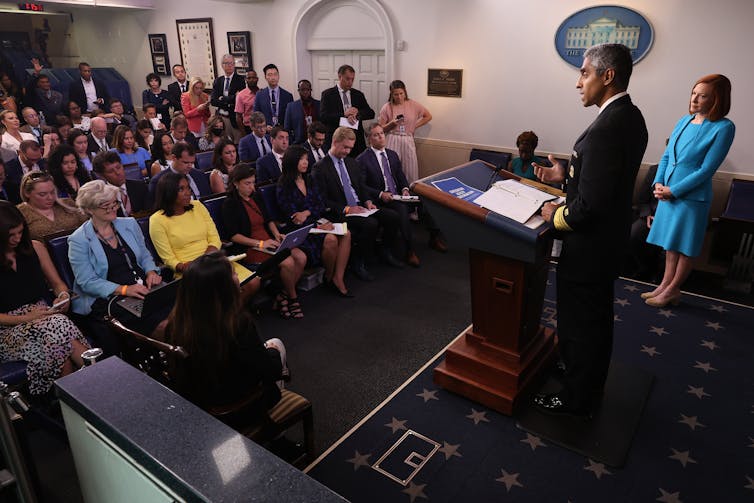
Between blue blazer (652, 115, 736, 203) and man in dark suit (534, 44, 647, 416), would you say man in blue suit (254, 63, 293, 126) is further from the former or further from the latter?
man in dark suit (534, 44, 647, 416)

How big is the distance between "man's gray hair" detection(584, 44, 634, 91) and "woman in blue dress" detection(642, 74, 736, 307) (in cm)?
172

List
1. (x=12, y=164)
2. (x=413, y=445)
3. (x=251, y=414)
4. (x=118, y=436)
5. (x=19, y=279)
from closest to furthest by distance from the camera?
1. (x=118, y=436)
2. (x=251, y=414)
3. (x=413, y=445)
4. (x=19, y=279)
5. (x=12, y=164)

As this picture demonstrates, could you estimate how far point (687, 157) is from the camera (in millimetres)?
3684

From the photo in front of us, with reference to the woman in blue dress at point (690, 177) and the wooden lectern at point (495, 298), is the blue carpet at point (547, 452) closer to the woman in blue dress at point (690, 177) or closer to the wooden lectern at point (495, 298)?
the wooden lectern at point (495, 298)

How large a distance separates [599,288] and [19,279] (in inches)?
117

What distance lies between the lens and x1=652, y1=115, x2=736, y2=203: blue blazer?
3.52m

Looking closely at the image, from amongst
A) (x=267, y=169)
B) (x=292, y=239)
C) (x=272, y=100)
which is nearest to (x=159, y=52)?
(x=272, y=100)

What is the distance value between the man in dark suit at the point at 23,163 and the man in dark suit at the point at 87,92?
426 centimetres

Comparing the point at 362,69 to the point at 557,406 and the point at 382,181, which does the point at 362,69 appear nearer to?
the point at 382,181

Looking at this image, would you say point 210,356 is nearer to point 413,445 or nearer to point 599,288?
point 413,445

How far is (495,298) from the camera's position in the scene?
2740 mm

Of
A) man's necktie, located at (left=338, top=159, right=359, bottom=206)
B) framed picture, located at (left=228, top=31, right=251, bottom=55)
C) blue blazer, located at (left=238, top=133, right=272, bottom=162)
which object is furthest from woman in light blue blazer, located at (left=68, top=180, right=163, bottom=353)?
framed picture, located at (left=228, top=31, right=251, bottom=55)

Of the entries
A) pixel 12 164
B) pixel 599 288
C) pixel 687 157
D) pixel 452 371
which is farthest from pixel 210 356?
pixel 12 164

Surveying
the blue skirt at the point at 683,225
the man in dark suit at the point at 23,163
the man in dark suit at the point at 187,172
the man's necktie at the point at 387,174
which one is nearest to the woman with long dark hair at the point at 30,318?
the man in dark suit at the point at 187,172
